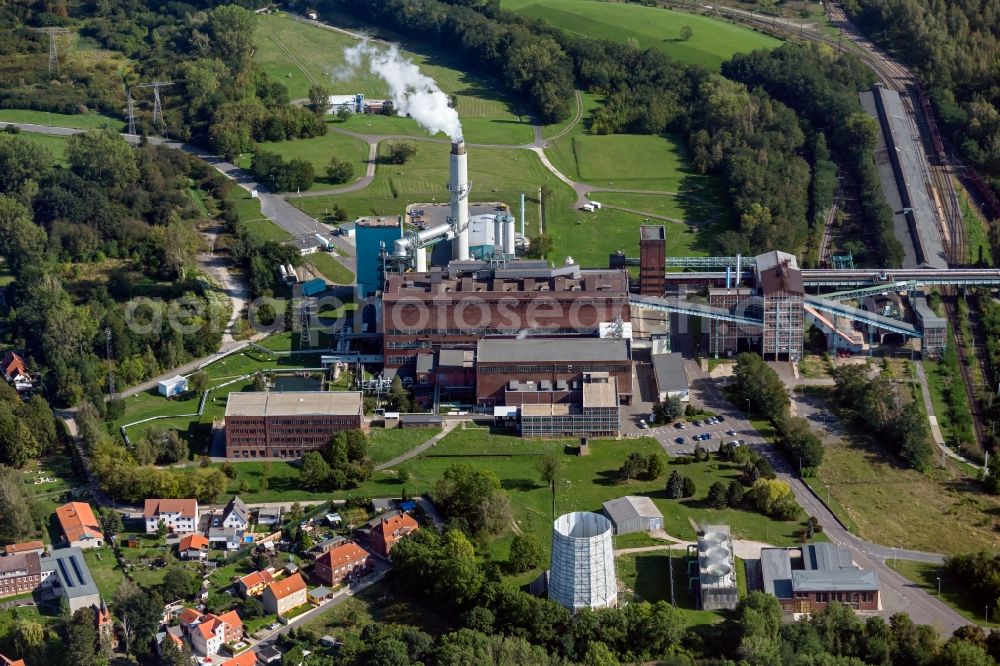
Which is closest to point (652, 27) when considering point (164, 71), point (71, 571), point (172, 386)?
point (164, 71)

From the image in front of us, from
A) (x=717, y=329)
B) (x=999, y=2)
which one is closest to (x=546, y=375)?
(x=717, y=329)

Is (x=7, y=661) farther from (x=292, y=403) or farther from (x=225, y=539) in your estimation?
(x=292, y=403)

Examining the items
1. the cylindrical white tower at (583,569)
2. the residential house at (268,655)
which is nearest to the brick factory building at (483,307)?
the cylindrical white tower at (583,569)

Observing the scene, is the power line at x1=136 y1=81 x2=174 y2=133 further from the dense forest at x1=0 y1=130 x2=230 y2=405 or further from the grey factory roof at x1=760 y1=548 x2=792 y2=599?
the grey factory roof at x1=760 y1=548 x2=792 y2=599

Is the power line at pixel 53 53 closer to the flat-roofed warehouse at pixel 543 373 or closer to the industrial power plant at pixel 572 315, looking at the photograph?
the industrial power plant at pixel 572 315

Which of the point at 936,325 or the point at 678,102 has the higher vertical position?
the point at 678,102

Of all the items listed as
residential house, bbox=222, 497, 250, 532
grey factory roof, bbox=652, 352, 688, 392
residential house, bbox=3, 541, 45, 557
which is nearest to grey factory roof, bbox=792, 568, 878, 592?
grey factory roof, bbox=652, 352, 688, 392

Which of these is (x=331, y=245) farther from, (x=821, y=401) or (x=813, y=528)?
(x=813, y=528)
